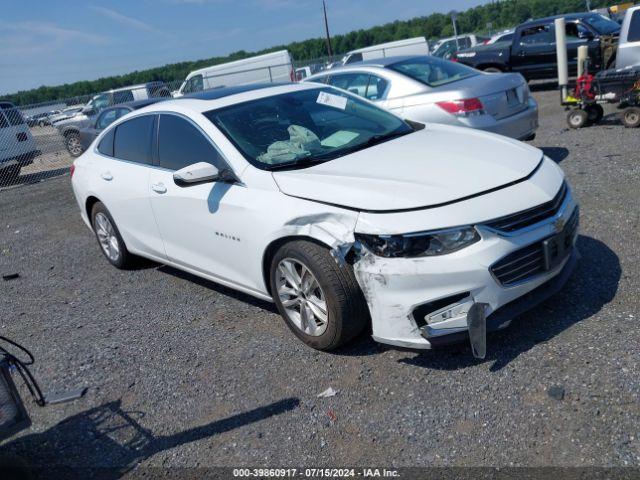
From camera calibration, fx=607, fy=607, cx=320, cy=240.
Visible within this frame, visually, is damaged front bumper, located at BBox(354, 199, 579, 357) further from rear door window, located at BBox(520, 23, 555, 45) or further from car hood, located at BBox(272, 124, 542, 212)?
rear door window, located at BBox(520, 23, 555, 45)

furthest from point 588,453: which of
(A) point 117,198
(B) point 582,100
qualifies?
(B) point 582,100

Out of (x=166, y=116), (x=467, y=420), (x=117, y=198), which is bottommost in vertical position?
(x=467, y=420)

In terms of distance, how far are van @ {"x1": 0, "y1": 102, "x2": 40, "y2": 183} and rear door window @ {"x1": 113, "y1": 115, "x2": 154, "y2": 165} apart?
10.1 m

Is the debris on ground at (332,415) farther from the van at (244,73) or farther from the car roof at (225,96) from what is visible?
the van at (244,73)

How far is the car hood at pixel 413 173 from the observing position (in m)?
3.35

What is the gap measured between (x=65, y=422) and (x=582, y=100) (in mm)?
8771

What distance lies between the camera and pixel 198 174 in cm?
398

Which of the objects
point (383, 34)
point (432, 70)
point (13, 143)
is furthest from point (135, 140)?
point (383, 34)

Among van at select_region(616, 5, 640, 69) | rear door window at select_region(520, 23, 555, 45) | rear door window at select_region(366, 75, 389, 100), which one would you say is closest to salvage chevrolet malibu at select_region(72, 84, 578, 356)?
rear door window at select_region(366, 75, 389, 100)

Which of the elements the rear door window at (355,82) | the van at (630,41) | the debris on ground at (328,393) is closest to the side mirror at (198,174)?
the debris on ground at (328,393)

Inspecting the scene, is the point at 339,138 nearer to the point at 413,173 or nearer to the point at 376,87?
the point at 413,173

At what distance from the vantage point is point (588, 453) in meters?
2.61

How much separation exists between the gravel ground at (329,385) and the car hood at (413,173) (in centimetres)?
94

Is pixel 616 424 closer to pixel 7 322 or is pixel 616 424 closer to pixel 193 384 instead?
pixel 193 384
